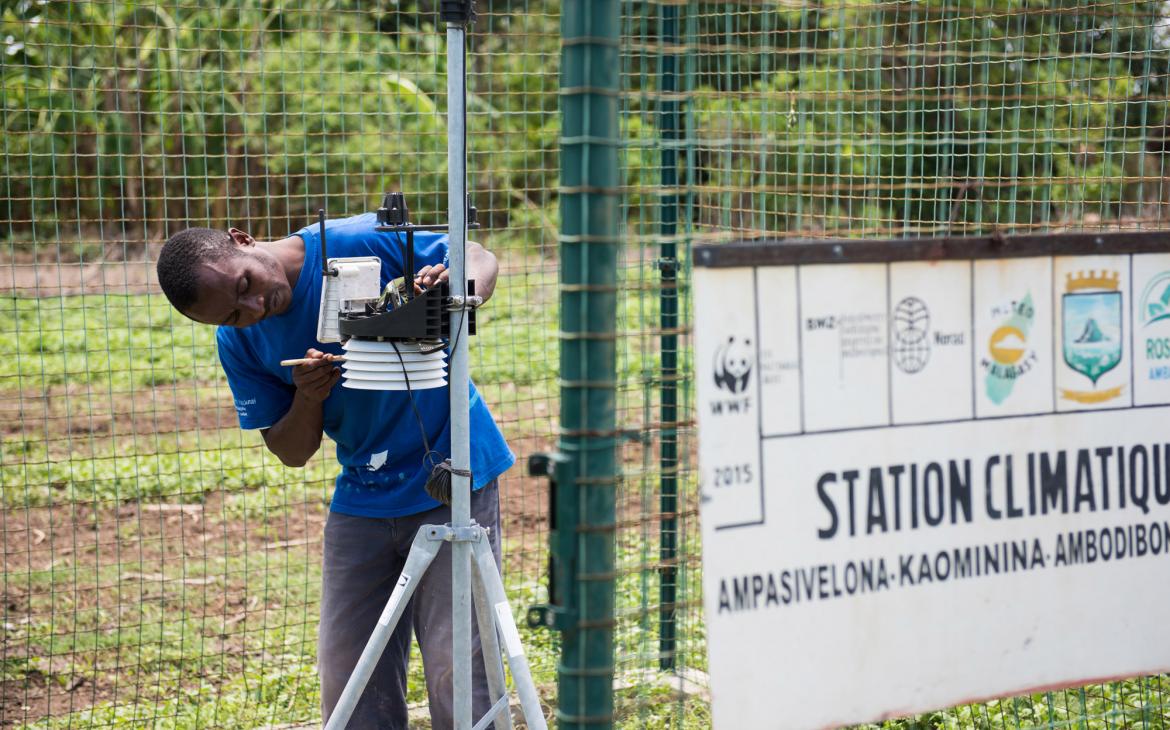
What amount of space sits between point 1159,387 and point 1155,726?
1.41m

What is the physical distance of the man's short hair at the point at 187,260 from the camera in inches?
106

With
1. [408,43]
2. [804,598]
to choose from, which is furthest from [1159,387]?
[408,43]

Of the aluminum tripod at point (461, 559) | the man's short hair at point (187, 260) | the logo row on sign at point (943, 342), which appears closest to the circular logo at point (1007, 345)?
the logo row on sign at point (943, 342)

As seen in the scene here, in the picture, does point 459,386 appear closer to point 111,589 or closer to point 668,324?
point 668,324

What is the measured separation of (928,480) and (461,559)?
0.97 meters

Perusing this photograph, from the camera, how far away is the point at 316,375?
2631mm

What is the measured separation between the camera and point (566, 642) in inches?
74.7

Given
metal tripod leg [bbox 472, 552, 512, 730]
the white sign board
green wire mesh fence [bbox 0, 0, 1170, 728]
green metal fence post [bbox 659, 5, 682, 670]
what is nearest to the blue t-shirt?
metal tripod leg [bbox 472, 552, 512, 730]

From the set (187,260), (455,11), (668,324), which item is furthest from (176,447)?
(455,11)

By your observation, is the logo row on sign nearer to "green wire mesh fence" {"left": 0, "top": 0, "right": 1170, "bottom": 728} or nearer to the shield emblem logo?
the shield emblem logo

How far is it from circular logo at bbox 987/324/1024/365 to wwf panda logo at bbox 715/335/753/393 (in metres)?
0.50

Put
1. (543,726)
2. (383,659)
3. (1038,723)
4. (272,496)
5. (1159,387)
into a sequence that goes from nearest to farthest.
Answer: (1159,387) < (543,726) < (383,659) < (1038,723) < (272,496)

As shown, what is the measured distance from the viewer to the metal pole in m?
2.28

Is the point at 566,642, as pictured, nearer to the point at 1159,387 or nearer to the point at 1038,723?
the point at 1159,387
